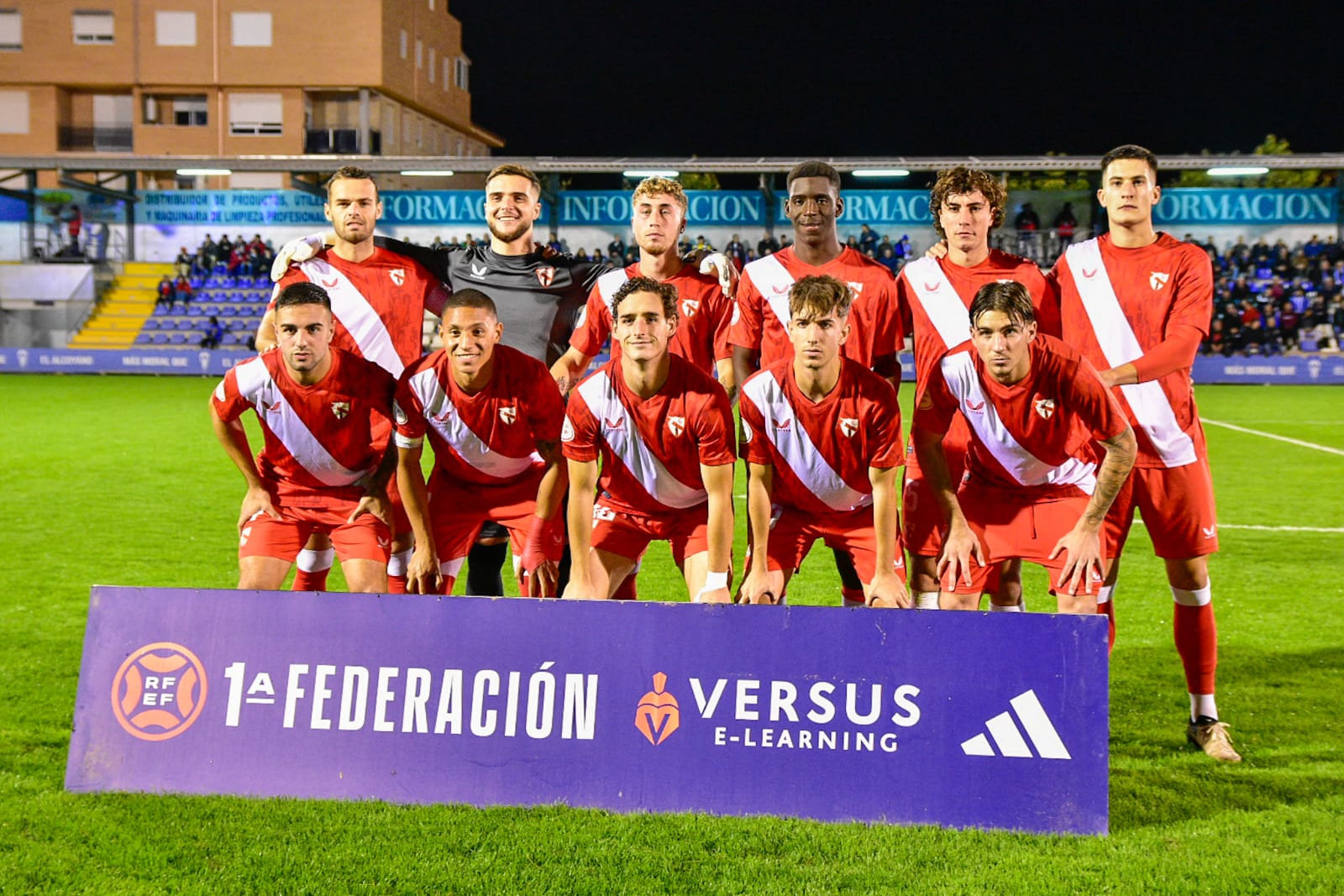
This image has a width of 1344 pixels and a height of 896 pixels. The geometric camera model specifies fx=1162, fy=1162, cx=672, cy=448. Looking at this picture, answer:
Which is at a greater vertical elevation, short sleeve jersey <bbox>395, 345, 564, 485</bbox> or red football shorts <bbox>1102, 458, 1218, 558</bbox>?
short sleeve jersey <bbox>395, 345, 564, 485</bbox>

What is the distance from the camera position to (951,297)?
14.5 feet

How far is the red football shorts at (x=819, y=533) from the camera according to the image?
427cm

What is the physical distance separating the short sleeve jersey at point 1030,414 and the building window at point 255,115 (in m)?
41.6

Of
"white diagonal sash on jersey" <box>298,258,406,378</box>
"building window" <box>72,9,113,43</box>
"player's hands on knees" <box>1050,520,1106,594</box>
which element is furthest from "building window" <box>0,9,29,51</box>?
"player's hands on knees" <box>1050,520,1106,594</box>

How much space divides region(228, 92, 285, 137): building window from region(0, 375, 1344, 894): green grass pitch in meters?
37.8

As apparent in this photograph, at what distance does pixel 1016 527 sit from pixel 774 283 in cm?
133

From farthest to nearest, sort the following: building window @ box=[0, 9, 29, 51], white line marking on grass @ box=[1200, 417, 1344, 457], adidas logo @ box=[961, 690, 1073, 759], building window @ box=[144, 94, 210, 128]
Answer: building window @ box=[0, 9, 29, 51] < building window @ box=[144, 94, 210, 128] < white line marking on grass @ box=[1200, 417, 1344, 457] < adidas logo @ box=[961, 690, 1073, 759]

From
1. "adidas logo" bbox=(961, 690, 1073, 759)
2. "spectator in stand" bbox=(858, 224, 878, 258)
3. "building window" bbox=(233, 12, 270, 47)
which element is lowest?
"adidas logo" bbox=(961, 690, 1073, 759)

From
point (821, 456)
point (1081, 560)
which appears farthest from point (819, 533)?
point (1081, 560)

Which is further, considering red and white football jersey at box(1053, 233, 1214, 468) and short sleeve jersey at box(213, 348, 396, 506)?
short sleeve jersey at box(213, 348, 396, 506)

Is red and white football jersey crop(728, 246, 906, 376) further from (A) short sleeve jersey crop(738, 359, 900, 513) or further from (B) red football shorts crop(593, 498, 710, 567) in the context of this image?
(B) red football shorts crop(593, 498, 710, 567)

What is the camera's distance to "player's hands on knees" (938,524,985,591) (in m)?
4.05

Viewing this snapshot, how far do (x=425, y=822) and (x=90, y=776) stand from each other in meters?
1.11

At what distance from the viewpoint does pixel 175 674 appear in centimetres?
362
